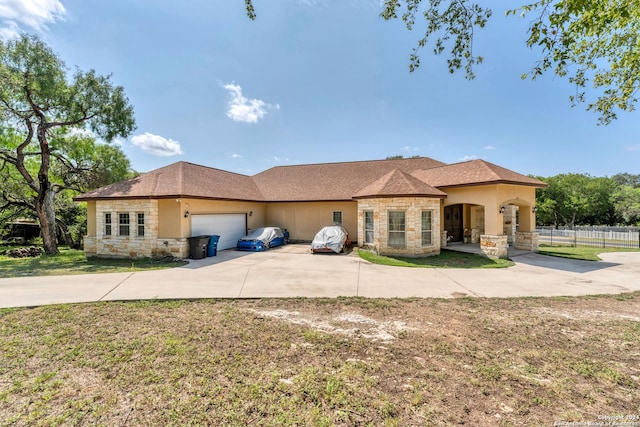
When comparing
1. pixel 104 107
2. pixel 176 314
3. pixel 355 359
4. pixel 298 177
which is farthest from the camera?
pixel 298 177

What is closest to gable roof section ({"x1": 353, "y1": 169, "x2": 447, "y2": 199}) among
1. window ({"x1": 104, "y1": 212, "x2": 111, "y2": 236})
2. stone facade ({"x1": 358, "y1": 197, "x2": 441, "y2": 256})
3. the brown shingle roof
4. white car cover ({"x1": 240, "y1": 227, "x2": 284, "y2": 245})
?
the brown shingle roof

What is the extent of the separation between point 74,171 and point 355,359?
22.6 m

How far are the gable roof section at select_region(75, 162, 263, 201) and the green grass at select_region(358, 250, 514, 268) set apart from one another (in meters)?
8.76

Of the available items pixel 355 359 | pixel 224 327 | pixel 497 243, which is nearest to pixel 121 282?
pixel 224 327

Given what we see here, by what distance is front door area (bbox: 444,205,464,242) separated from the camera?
16594mm

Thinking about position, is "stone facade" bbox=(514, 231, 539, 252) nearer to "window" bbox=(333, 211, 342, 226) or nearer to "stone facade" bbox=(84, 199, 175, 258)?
"window" bbox=(333, 211, 342, 226)

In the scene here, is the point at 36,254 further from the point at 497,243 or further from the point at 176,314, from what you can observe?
the point at 497,243

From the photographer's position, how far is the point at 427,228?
1307 cm

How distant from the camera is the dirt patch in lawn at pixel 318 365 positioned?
10.0 ft

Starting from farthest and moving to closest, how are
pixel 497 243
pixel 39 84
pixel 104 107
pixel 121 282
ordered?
1. pixel 104 107
2. pixel 39 84
3. pixel 497 243
4. pixel 121 282

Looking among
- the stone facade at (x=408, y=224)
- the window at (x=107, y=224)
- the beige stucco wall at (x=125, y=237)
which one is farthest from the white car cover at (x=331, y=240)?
the window at (x=107, y=224)

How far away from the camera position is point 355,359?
416 cm

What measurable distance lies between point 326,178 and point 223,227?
28.9 feet

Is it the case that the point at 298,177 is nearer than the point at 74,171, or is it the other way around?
the point at 74,171
